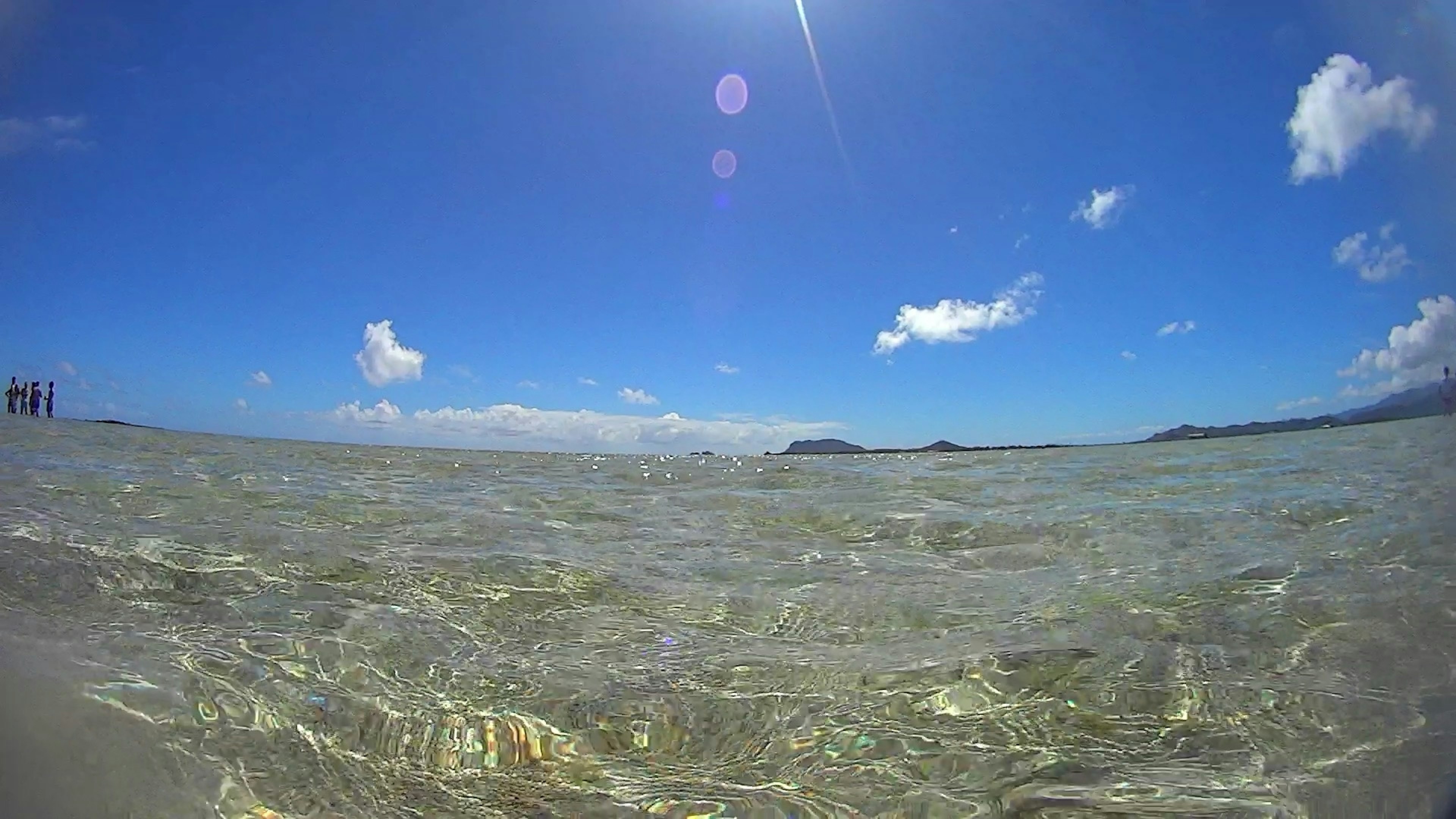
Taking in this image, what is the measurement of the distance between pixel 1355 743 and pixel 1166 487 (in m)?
8.43

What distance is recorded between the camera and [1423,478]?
9.13 metres

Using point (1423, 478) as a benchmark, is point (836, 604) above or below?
below

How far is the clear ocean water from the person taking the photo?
213cm

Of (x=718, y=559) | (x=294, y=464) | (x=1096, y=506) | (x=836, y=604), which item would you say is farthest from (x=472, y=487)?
(x=1096, y=506)

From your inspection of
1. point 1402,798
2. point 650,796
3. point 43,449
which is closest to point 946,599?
point 1402,798

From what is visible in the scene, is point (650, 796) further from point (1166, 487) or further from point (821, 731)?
point (1166, 487)

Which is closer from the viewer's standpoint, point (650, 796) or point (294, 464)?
point (650, 796)

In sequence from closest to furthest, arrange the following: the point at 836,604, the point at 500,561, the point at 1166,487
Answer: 1. the point at 836,604
2. the point at 500,561
3. the point at 1166,487

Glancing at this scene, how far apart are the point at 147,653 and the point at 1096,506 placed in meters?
8.53

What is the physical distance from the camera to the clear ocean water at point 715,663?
213cm

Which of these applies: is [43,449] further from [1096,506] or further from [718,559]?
[1096,506]

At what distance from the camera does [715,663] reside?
10.6 ft

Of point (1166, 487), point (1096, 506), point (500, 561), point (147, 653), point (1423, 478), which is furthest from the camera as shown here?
point (1166, 487)

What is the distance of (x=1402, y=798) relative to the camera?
202 cm
